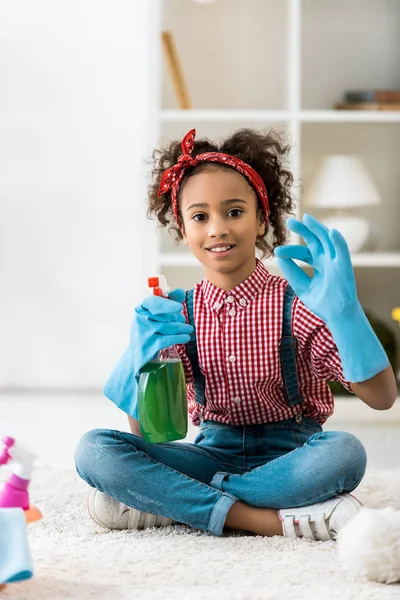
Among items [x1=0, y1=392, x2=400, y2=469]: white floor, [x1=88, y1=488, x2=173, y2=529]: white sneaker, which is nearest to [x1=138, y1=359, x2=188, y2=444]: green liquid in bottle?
[x1=88, y1=488, x2=173, y2=529]: white sneaker

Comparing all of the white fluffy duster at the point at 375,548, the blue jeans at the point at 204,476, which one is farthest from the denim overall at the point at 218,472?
the white fluffy duster at the point at 375,548

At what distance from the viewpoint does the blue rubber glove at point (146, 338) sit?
135cm

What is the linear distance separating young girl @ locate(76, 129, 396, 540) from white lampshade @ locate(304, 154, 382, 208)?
1167mm

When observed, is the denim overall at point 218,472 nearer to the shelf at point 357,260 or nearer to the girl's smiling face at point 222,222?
the girl's smiling face at point 222,222

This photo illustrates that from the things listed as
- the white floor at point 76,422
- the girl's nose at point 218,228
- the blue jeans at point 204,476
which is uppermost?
the girl's nose at point 218,228

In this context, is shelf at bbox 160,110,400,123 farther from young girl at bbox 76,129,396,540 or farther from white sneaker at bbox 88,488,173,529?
white sneaker at bbox 88,488,173,529

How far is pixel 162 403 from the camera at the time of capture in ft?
4.38

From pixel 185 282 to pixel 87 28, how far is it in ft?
3.22

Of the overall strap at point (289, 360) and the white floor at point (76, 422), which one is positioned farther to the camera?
the white floor at point (76, 422)

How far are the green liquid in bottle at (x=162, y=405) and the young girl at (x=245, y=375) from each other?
35 mm

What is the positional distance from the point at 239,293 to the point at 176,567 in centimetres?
49

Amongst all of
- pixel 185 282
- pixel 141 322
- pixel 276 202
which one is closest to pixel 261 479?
pixel 141 322

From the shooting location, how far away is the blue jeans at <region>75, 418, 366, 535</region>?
4.42 feet

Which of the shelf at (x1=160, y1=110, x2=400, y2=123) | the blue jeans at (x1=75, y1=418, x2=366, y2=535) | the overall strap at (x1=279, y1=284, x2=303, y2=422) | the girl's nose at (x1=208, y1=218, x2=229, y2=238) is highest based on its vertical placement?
the shelf at (x1=160, y1=110, x2=400, y2=123)
